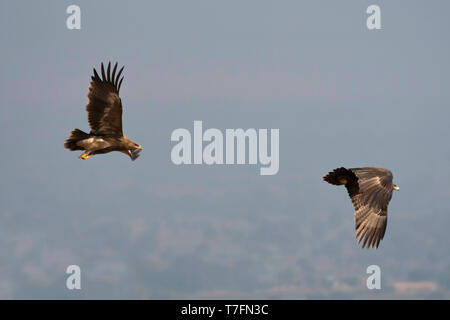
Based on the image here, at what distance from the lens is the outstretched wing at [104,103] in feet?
86.5

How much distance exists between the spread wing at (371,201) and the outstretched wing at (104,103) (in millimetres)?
7662

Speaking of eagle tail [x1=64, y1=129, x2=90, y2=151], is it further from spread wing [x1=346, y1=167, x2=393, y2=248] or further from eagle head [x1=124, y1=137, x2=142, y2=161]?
spread wing [x1=346, y1=167, x2=393, y2=248]

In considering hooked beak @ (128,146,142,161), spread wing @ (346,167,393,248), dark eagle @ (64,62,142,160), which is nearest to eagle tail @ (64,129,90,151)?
dark eagle @ (64,62,142,160)

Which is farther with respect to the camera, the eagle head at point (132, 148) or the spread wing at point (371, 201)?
the eagle head at point (132, 148)

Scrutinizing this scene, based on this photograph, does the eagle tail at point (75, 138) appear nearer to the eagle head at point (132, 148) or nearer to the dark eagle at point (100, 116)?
the dark eagle at point (100, 116)

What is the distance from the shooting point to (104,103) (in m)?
26.4

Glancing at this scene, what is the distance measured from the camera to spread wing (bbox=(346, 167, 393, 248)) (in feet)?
75.9

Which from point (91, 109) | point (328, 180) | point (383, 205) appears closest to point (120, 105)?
point (91, 109)

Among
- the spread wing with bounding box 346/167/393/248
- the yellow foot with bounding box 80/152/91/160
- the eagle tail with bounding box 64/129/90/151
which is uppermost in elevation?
the eagle tail with bounding box 64/129/90/151

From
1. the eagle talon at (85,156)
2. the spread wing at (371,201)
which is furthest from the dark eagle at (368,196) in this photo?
the eagle talon at (85,156)

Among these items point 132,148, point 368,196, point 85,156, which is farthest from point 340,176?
point 85,156

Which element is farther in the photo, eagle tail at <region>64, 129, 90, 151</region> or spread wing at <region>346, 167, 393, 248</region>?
eagle tail at <region>64, 129, 90, 151</region>

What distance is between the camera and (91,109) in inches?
1041

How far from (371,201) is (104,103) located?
889cm
